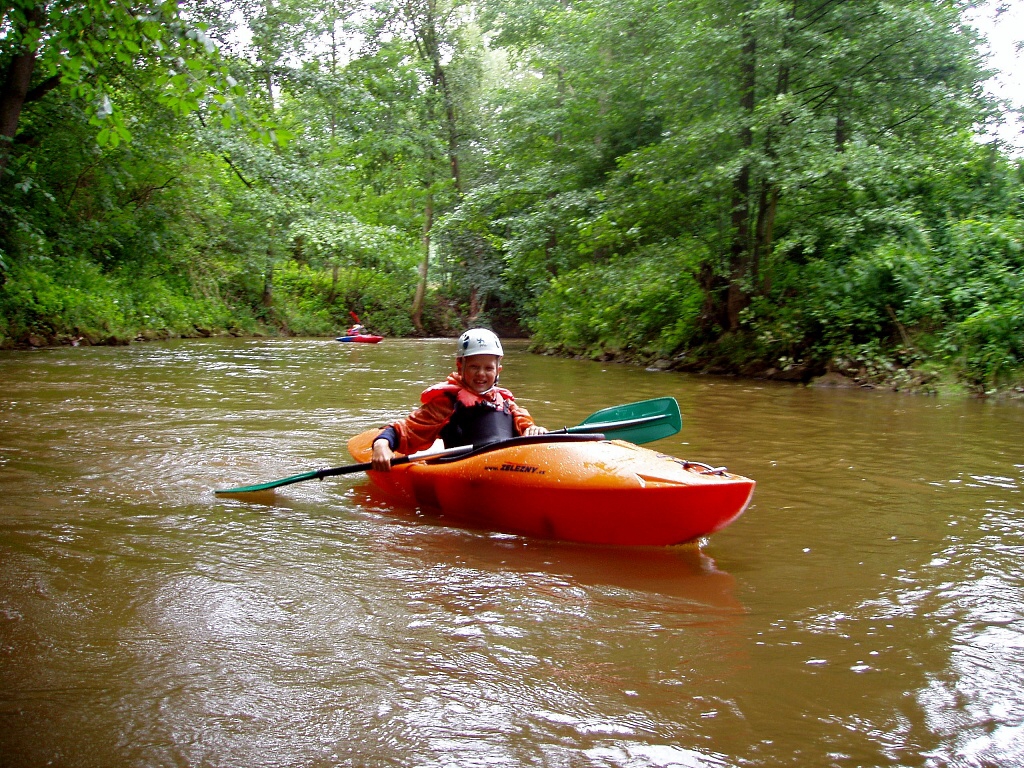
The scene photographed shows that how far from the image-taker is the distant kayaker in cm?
433

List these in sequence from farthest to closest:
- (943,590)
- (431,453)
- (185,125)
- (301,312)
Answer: (301,312) < (185,125) < (431,453) < (943,590)

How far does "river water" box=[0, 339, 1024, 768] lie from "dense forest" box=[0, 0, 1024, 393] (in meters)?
2.08

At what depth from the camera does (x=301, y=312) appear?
24953 millimetres

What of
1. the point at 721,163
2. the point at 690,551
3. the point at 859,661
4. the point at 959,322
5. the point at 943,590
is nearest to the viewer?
the point at 859,661

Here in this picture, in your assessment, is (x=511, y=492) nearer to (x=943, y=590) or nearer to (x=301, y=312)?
(x=943, y=590)

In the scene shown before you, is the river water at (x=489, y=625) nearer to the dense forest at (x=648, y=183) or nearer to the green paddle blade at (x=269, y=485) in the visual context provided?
the green paddle blade at (x=269, y=485)

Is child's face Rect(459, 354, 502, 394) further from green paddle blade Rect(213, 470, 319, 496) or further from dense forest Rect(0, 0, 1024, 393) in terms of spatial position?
dense forest Rect(0, 0, 1024, 393)

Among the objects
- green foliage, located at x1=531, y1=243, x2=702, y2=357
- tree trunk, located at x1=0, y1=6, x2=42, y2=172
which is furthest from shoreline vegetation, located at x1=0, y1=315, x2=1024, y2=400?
tree trunk, located at x1=0, y1=6, x2=42, y2=172

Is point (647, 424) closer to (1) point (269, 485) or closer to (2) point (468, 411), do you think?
(2) point (468, 411)

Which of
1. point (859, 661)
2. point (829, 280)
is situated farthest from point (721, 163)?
point (859, 661)

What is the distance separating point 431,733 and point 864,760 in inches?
39.2

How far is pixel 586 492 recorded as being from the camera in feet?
11.0

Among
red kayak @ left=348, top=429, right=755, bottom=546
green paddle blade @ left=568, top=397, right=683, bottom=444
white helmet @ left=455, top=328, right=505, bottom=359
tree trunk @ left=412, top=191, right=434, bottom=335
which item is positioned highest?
tree trunk @ left=412, top=191, right=434, bottom=335

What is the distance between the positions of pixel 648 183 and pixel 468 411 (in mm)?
7844
